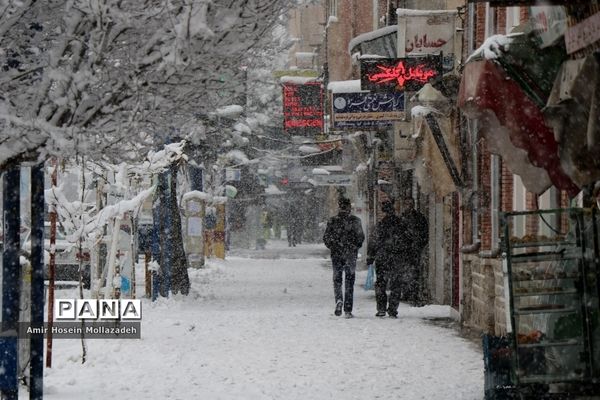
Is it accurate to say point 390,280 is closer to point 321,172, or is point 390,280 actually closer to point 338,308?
point 338,308

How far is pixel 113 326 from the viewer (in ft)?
50.2

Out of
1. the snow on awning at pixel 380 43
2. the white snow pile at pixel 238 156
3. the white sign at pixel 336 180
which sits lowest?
A: the white sign at pixel 336 180

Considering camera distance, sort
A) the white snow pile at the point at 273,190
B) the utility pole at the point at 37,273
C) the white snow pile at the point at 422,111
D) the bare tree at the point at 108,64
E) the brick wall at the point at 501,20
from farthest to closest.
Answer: the white snow pile at the point at 273,190, the white snow pile at the point at 422,111, the brick wall at the point at 501,20, the utility pole at the point at 37,273, the bare tree at the point at 108,64

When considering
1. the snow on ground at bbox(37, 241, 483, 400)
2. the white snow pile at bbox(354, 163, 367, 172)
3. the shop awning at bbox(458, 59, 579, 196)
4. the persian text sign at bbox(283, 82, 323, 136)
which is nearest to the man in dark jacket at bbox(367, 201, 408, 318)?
the snow on ground at bbox(37, 241, 483, 400)

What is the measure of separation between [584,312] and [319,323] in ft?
31.6

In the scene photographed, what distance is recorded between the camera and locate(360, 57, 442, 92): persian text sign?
16641mm

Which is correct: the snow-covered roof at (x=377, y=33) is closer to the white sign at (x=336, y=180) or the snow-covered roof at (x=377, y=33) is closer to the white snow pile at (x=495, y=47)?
the white snow pile at (x=495, y=47)

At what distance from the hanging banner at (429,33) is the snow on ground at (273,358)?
164 inches

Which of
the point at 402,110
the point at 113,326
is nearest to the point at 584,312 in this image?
the point at 113,326

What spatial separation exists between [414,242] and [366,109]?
127 inches

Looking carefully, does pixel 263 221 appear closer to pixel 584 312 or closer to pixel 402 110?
pixel 402 110

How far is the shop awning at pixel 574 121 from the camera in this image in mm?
7145

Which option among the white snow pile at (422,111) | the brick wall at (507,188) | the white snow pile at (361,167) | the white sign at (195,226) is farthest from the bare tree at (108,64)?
the white snow pile at (361,167)

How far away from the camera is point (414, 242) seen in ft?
62.0
